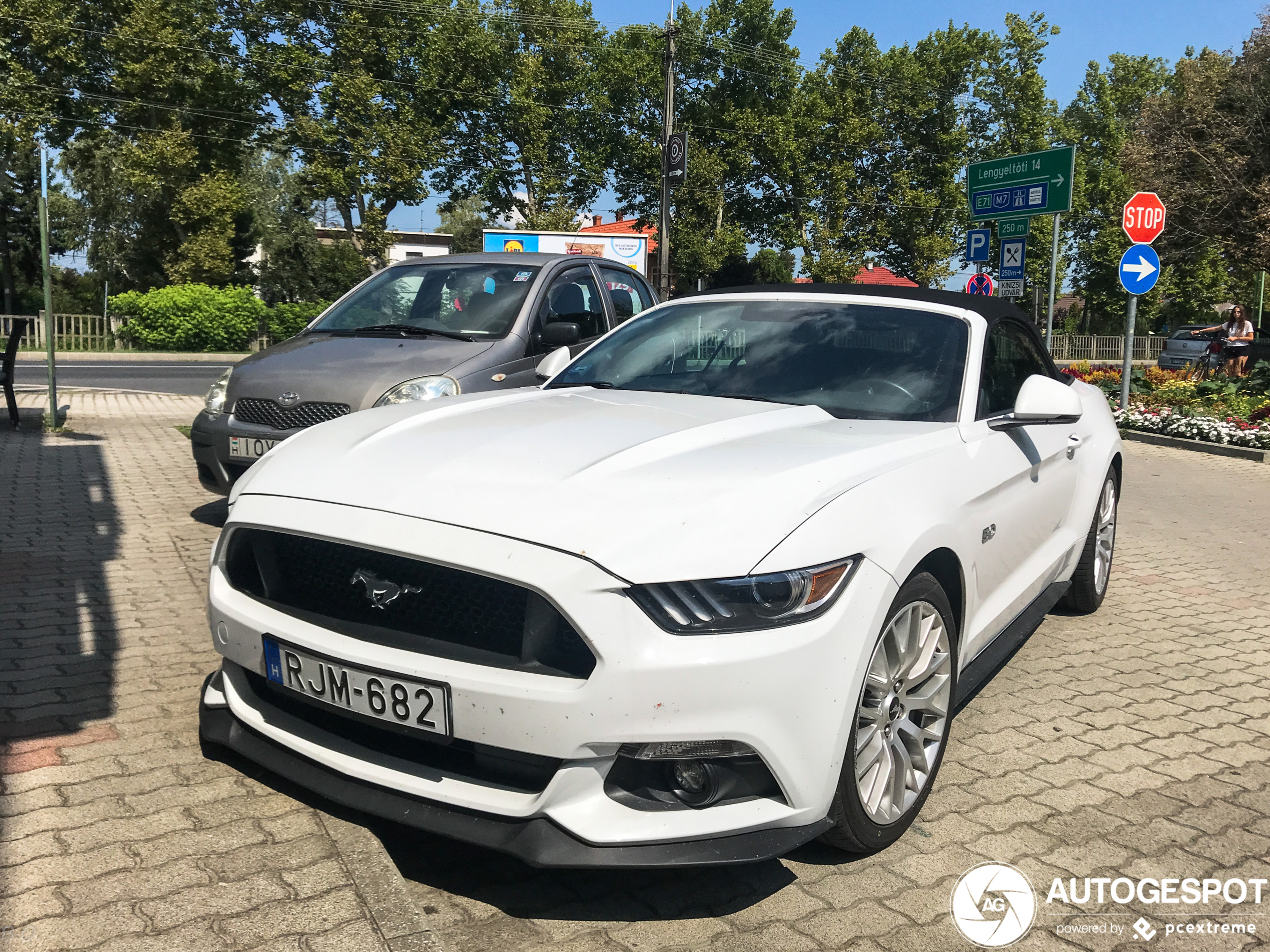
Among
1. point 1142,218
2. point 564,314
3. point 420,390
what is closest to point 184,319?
point 1142,218

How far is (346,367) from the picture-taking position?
623 centimetres

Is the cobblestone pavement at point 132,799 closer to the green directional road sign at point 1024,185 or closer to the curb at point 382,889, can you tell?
the curb at point 382,889

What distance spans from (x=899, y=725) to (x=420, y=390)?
396cm

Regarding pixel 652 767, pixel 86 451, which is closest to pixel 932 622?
pixel 652 767

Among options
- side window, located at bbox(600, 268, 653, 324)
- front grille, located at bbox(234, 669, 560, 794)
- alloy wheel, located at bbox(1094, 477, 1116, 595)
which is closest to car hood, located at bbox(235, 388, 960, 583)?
front grille, located at bbox(234, 669, 560, 794)

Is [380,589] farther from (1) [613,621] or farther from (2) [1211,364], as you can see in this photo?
(2) [1211,364]

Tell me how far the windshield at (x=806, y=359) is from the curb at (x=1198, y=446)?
9848 mm

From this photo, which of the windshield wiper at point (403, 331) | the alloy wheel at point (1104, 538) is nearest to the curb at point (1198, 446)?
the alloy wheel at point (1104, 538)

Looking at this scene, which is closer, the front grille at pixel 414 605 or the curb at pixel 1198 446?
the front grille at pixel 414 605

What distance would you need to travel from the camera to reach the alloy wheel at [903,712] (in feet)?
9.03

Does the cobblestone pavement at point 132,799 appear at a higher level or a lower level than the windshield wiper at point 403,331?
lower

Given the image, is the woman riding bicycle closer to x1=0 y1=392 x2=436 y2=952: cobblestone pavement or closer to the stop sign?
the stop sign

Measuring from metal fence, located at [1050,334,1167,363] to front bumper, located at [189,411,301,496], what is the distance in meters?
47.1

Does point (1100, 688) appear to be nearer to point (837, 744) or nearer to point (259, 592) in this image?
point (837, 744)
